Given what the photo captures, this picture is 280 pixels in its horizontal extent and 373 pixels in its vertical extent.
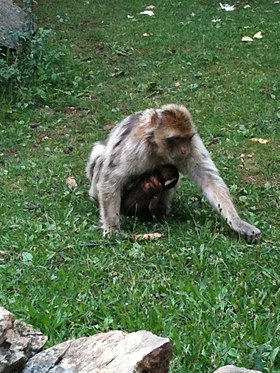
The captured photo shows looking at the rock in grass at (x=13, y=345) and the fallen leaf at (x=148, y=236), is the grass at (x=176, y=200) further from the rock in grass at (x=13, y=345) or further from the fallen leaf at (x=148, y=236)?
the rock in grass at (x=13, y=345)

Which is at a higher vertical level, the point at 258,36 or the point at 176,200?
the point at 176,200

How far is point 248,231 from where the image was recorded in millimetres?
5797

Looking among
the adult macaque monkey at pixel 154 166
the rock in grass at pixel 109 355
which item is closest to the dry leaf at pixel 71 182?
the adult macaque monkey at pixel 154 166

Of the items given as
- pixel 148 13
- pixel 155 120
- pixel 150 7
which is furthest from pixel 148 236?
pixel 150 7

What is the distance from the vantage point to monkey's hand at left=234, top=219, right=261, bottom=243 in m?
5.78

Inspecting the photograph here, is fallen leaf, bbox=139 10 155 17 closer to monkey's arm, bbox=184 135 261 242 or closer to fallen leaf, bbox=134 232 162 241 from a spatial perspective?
monkey's arm, bbox=184 135 261 242

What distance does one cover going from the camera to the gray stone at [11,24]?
10758 mm

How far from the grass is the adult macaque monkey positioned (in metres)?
0.18

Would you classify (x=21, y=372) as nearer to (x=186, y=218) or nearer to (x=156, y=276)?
(x=156, y=276)

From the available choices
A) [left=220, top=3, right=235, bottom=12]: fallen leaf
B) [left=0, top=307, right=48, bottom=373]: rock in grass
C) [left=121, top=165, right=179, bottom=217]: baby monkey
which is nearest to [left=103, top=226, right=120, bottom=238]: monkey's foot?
[left=121, top=165, right=179, bottom=217]: baby monkey

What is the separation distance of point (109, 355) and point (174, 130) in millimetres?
3188

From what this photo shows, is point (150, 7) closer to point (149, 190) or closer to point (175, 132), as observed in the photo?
point (149, 190)

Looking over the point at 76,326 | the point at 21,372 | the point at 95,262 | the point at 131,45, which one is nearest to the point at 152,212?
the point at 95,262

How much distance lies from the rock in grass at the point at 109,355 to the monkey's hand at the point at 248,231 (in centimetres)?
265
